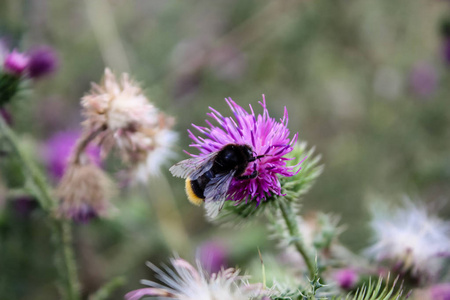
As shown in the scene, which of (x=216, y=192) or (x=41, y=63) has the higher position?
(x=41, y=63)

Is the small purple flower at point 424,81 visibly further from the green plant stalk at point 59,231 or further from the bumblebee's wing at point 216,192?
the green plant stalk at point 59,231

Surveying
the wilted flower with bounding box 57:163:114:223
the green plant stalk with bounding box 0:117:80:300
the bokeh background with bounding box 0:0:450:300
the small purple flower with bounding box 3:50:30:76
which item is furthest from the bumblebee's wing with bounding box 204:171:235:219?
the bokeh background with bounding box 0:0:450:300

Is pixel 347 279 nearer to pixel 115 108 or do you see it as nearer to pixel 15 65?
pixel 115 108

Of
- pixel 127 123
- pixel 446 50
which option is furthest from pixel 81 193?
pixel 446 50

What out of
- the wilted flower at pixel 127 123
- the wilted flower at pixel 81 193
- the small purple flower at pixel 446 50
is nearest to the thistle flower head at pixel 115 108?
the wilted flower at pixel 127 123

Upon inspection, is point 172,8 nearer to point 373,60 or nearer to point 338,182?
point 373,60

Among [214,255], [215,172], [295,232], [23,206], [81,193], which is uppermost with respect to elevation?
[23,206]
